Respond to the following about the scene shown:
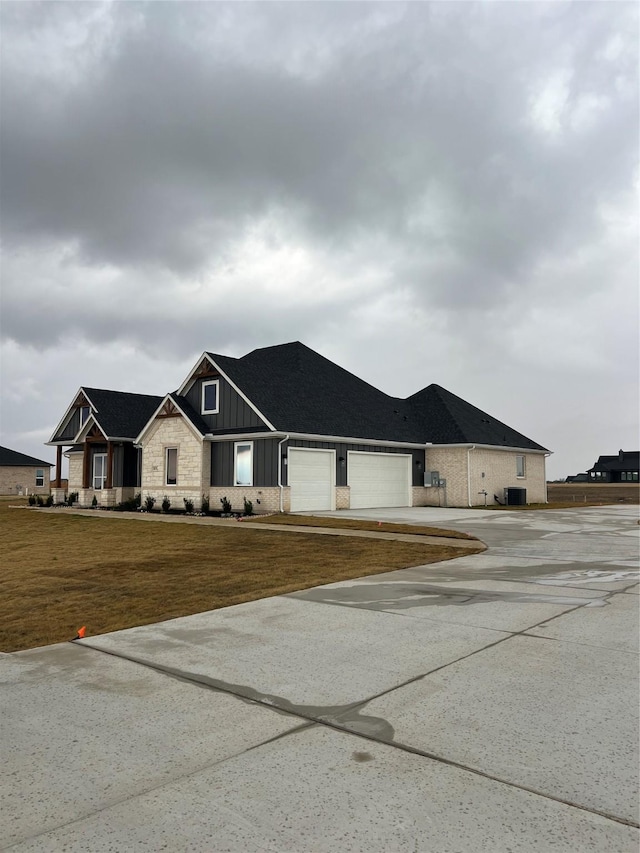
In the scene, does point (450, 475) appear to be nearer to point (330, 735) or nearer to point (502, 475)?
point (502, 475)

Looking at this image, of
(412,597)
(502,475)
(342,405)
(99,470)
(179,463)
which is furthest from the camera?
(502,475)

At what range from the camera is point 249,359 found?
3238 centimetres

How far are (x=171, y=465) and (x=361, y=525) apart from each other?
12676mm

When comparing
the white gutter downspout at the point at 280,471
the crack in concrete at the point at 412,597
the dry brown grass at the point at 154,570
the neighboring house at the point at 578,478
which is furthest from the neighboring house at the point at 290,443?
the neighboring house at the point at 578,478

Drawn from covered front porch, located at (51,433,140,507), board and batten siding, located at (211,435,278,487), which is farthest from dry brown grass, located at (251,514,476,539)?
covered front porch, located at (51,433,140,507)

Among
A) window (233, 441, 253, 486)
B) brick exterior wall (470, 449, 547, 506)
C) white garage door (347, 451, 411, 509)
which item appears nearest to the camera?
window (233, 441, 253, 486)

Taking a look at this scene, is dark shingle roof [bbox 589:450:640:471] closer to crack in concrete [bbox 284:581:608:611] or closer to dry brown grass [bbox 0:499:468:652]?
dry brown grass [bbox 0:499:468:652]

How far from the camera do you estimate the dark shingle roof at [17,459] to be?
58.8m

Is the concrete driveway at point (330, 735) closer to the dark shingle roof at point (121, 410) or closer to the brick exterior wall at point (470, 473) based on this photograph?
the brick exterior wall at point (470, 473)

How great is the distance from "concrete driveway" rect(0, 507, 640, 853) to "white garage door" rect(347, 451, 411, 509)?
22.0 meters

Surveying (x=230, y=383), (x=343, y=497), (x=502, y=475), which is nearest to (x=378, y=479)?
(x=343, y=497)

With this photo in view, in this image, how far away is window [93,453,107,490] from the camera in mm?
33572

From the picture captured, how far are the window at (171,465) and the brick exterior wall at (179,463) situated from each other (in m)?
0.15

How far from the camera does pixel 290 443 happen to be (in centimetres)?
2608
